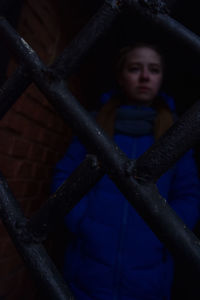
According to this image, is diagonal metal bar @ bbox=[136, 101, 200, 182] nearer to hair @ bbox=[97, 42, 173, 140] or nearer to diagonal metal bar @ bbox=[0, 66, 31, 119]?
diagonal metal bar @ bbox=[0, 66, 31, 119]

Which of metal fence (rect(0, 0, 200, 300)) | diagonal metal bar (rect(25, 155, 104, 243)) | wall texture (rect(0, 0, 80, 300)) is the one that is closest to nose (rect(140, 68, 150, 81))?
wall texture (rect(0, 0, 80, 300))

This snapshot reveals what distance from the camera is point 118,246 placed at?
0.89 meters

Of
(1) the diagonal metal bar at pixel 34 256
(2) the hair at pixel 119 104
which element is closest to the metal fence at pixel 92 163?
(1) the diagonal metal bar at pixel 34 256

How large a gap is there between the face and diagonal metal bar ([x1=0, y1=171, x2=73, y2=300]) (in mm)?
899

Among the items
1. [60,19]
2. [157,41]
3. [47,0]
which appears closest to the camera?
[47,0]

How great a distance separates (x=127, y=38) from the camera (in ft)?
5.51

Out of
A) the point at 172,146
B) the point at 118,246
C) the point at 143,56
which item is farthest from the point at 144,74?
the point at 172,146

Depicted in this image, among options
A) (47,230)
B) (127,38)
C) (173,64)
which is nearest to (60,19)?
(127,38)

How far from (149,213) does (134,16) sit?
299 mm

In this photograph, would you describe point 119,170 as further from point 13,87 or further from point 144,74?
point 144,74

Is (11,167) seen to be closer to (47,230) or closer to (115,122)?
(115,122)

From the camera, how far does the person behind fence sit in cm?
88

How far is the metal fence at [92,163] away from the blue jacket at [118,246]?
1.93ft

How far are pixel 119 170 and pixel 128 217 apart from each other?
2.16 ft
